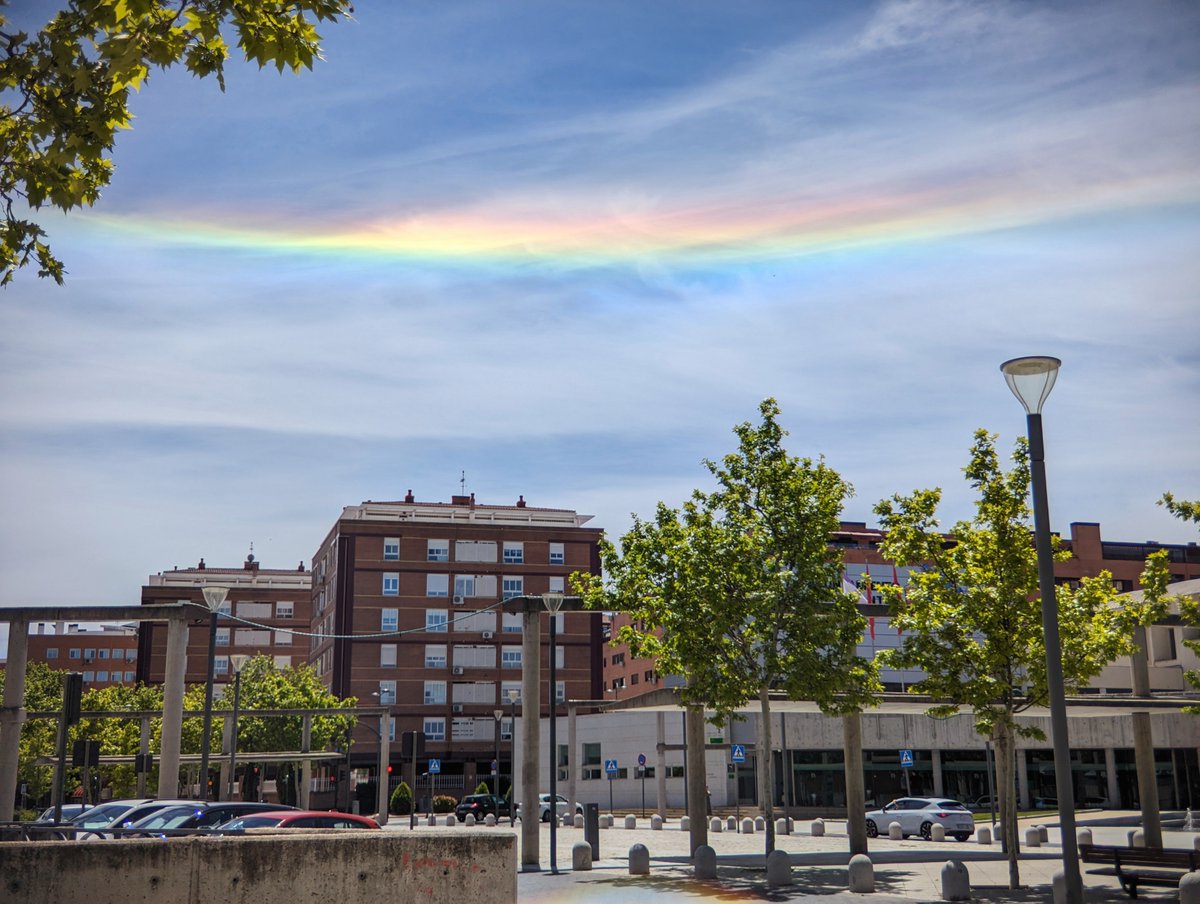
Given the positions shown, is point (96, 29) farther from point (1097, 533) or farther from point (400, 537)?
point (1097, 533)

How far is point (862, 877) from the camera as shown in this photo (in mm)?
20375

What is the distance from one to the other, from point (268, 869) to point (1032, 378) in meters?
9.26

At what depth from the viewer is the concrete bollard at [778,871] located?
840 inches

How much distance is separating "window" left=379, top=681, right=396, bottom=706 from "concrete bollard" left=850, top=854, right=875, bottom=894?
226 feet

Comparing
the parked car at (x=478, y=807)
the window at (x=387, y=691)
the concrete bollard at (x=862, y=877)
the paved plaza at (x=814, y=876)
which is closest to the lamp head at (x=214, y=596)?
the paved plaza at (x=814, y=876)

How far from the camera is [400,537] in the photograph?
297 ft

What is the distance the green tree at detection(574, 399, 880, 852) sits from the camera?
990 inches

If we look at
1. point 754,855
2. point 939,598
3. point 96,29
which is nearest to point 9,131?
point 96,29

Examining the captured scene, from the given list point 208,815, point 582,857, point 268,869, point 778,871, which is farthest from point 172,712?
point 268,869

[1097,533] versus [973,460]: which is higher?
[1097,533]

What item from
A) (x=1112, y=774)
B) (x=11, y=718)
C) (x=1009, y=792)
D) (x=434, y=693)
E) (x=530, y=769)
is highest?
(x=434, y=693)

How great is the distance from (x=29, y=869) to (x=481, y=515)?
89.2m

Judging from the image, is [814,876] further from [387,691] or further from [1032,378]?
[387,691]

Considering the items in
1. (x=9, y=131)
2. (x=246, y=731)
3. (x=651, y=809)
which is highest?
(x=9, y=131)
